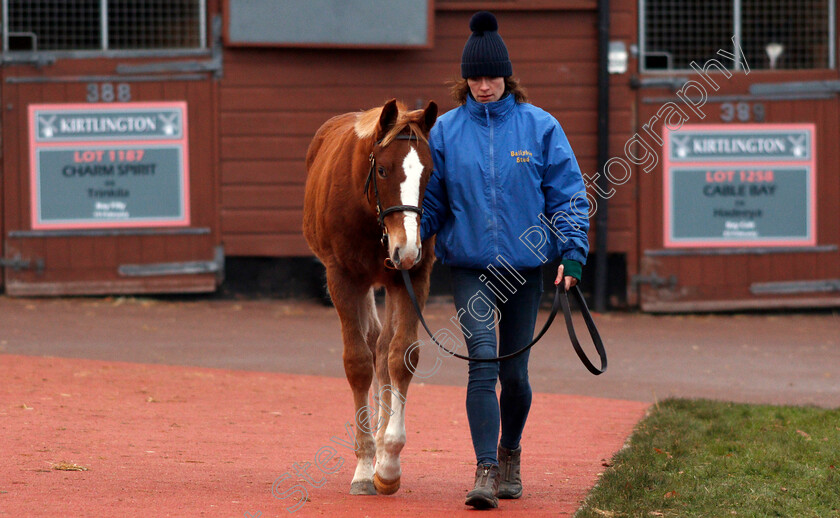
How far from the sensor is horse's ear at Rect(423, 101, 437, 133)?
4.90 metres

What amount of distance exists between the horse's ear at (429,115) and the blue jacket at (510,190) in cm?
12

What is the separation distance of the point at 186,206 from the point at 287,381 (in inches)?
191

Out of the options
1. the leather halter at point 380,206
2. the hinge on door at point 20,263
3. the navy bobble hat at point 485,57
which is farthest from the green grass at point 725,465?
the hinge on door at point 20,263

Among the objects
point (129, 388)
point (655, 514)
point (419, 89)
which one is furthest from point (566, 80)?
point (655, 514)

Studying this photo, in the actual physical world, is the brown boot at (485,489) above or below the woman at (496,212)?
below

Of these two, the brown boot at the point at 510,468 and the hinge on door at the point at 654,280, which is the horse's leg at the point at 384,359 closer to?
the brown boot at the point at 510,468

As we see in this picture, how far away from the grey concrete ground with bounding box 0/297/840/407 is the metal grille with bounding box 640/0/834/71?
3.03 metres

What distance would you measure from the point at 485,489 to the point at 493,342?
62cm

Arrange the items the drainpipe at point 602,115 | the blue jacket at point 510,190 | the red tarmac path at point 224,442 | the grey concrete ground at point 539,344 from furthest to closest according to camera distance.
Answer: the drainpipe at point 602,115, the grey concrete ground at point 539,344, the blue jacket at point 510,190, the red tarmac path at point 224,442

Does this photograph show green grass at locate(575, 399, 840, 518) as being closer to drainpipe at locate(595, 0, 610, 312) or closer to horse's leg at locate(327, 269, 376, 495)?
horse's leg at locate(327, 269, 376, 495)

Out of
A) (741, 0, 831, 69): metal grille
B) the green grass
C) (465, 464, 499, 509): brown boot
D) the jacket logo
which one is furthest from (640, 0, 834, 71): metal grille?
(465, 464, 499, 509): brown boot

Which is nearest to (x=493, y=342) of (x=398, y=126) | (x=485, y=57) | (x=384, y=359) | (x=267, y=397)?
(x=384, y=359)

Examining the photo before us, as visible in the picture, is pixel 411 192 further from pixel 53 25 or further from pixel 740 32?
pixel 740 32

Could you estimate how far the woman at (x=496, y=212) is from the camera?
4730mm
